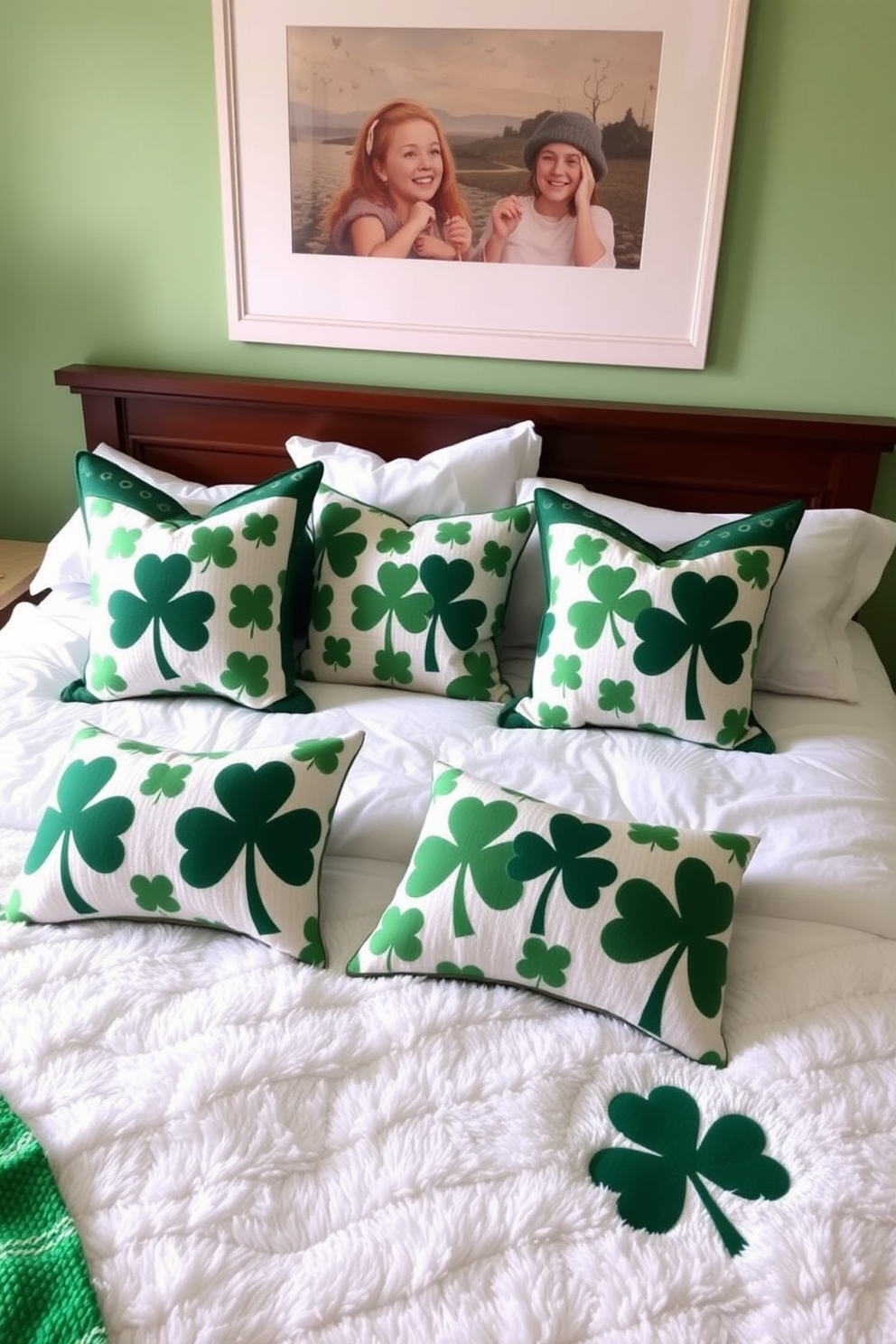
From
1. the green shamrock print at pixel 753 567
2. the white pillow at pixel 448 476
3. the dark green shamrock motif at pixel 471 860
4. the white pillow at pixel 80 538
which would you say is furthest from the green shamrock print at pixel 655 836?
the white pillow at pixel 80 538

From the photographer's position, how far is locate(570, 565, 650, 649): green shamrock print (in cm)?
167

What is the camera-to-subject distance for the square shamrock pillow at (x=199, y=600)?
5.67 ft

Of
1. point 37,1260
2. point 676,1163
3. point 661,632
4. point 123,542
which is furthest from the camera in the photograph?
point 123,542

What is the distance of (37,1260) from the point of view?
937 millimetres

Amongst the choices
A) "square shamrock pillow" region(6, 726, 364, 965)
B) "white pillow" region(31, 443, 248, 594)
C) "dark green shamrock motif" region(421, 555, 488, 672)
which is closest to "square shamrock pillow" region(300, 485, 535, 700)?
"dark green shamrock motif" region(421, 555, 488, 672)

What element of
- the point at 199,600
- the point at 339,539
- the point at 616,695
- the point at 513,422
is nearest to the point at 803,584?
the point at 616,695

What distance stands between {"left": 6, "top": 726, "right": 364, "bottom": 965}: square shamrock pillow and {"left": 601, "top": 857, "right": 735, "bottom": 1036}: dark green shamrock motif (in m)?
0.38

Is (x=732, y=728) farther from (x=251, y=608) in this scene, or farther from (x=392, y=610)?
(x=251, y=608)

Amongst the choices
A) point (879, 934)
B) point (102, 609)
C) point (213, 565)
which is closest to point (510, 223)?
point (213, 565)

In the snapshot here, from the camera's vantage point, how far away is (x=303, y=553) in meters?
1.88

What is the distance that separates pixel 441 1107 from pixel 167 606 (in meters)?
0.96

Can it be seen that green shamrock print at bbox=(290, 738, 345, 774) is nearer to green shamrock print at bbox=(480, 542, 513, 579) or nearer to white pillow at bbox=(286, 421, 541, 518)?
green shamrock print at bbox=(480, 542, 513, 579)

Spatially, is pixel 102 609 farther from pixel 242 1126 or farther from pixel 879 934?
pixel 879 934

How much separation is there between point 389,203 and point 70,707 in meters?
1.15
